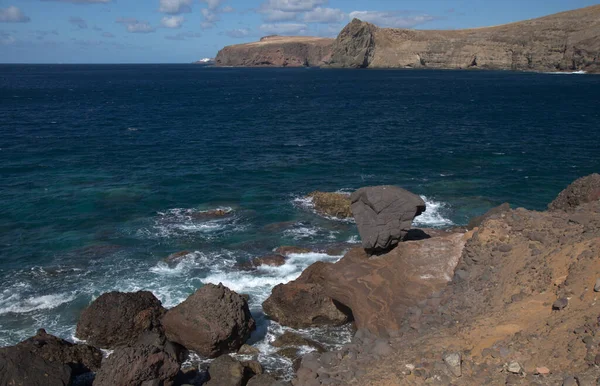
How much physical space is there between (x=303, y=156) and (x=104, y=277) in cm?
3040

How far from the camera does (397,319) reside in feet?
61.4

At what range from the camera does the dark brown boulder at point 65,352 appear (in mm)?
18969

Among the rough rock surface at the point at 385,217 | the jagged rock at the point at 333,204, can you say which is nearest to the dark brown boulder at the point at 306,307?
the rough rock surface at the point at 385,217

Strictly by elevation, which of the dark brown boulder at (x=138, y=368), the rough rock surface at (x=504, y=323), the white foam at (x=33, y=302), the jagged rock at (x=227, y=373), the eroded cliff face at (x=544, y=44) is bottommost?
the white foam at (x=33, y=302)

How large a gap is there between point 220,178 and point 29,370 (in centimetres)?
3084

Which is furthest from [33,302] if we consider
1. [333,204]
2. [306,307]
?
[333,204]

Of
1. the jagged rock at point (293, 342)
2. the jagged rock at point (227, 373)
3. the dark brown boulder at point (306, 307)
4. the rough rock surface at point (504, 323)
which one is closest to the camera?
the rough rock surface at point (504, 323)

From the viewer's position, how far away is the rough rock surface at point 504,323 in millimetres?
13703

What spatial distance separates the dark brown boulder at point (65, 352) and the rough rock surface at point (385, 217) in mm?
11588

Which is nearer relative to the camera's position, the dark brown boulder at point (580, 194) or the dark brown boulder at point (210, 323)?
the dark brown boulder at point (210, 323)

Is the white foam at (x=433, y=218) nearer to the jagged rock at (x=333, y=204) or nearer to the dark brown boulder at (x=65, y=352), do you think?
the jagged rock at (x=333, y=204)

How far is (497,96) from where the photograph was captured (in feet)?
352

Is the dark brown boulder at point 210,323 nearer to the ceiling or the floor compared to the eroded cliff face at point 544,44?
nearer to the floor

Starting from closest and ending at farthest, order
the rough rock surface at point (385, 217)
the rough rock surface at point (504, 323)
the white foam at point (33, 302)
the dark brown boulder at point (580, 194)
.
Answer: the rough rock surface at point (504, 323)
the rough rock surface at point (385, 217)
the dark brown boulder at point (580, 194)
the white foam at point (33, 302)
